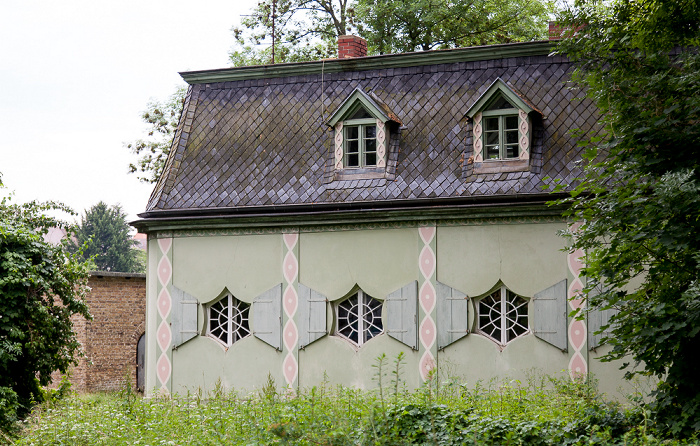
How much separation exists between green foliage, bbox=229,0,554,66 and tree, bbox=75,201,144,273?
24.1 m

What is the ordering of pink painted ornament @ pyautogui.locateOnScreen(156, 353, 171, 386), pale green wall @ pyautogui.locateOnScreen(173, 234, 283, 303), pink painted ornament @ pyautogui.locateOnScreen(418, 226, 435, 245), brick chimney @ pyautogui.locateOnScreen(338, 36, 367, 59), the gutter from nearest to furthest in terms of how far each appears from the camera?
the gutter → pink painted ornament @ pyautogui.locateOnScreen(418, 226, 435, 245) → pale green wall @ pyautogui.locateOnScreen(173, 234, 283, 303) → pink painted ornament @ pyautogui.locateOnScreen(156, 353, 171, 386) → brick chimney @ pyautogui.locateOnScreen(338, 36, 367, 59)

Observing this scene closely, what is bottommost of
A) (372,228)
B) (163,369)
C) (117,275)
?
(163,369)

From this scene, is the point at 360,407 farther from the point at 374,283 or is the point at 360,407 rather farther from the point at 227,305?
the point at 227,305

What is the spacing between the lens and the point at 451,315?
12797 mm

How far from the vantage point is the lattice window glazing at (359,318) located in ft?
43.8

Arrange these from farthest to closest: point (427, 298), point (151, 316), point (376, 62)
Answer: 1. point (376, 62)
2. point (151, 316)
3. point (427, 298)

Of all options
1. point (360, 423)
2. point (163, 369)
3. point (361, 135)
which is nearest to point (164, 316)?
point (163, 369)

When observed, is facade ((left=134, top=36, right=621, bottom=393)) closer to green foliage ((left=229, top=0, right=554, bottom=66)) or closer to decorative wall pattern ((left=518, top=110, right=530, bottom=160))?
decorative wall pattern ((left=518, top=110, right=530, bottom=160))

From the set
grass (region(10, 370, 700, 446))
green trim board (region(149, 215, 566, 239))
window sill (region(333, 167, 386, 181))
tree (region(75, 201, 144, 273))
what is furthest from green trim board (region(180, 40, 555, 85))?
tree (region(75, 201, 144, 273))

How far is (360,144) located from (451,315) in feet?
11.4

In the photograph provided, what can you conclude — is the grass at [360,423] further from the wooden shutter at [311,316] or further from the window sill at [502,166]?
the window sill at [502,166]

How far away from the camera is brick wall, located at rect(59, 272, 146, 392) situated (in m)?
19.2

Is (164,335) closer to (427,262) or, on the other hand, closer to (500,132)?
(427,262)

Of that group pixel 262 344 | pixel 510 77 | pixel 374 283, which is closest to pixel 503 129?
pixel 510 77
